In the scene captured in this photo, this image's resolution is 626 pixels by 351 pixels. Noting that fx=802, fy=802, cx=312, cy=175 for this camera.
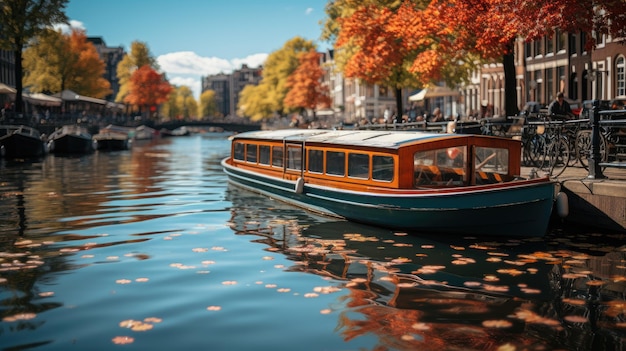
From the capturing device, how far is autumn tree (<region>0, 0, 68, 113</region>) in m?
52.9

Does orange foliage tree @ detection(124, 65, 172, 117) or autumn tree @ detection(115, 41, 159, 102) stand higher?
autumn tree @ detection(115, 41, 159, 102)

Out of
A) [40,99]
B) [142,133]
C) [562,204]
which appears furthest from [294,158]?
[142,133]

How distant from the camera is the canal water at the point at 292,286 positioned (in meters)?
8.02

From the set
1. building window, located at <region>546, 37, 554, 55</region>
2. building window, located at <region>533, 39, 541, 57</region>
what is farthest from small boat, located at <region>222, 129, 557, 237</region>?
building window, located at <region>533, 39, 541, 57</region>

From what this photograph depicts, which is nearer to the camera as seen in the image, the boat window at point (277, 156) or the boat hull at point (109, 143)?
the boat window at point (277, 156)

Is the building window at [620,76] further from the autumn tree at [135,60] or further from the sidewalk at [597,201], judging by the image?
Answer: the autumn tree at [135,60]

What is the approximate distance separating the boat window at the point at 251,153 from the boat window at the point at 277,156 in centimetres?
178

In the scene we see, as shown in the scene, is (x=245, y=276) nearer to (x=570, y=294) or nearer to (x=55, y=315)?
(x=55, y=315)

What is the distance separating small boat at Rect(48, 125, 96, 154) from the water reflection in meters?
36.7

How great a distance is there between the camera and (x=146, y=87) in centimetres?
12025

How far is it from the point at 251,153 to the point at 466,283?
1400 centimetres

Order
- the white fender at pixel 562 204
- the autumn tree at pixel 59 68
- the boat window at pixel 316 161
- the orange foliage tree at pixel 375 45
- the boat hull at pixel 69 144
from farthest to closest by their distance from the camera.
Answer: the autumn tree at pixel 59 68, the boat hull at pixel 69 144, the orange foliage tree at pixel 375 45, the boat window at pixel 316 161, the white fender at pixel 562 204

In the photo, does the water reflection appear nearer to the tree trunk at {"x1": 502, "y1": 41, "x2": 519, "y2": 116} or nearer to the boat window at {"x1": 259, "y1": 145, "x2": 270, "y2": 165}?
the boat window at {"x1": 259, "y1": 145, "x2": 270, "y2": 165}

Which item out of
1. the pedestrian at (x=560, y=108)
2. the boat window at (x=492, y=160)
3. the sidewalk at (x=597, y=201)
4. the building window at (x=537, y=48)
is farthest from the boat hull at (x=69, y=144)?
the sidewalk at (x=597, y=201)
